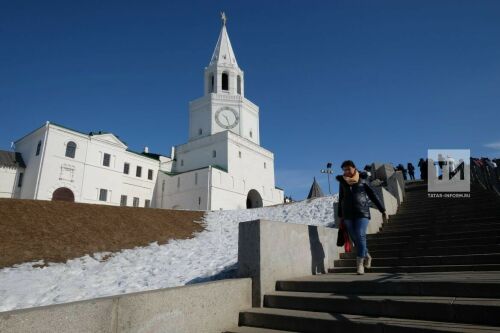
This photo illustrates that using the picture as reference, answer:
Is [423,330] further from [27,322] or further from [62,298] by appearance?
[62,298]

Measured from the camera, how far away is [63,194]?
36594 millimetres

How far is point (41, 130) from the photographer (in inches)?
1464

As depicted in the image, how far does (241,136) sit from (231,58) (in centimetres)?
1372

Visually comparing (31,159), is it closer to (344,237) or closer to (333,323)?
(344,237)

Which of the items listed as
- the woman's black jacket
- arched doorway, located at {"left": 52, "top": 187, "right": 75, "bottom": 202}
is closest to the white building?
arched doorway, located at {"left": 52, "top": 187, "right": 75, "bottom": 202}

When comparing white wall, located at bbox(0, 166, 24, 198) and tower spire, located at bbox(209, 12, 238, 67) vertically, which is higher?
tower spire, located at bbox(209, 12, 238, 67)

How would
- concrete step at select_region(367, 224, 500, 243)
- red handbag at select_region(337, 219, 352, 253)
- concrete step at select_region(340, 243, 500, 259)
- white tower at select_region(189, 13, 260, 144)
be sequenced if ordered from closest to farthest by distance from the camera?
concrete step at select_region(340, 243, 500, 259) < red handbag at select_region(337, 219, 352, 253) < concrete step at select_region(367, 224, 500, 243) < white tower at select_region(189, 13, 260, 144)

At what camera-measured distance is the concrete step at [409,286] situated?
3.97 meters

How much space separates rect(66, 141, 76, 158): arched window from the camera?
3776 centimetres

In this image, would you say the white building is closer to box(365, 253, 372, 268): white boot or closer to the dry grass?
the dry grass

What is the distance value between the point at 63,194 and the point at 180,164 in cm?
1728

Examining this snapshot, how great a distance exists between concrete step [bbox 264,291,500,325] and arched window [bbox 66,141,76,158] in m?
39.7

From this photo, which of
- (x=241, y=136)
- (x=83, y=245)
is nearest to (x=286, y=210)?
(x=83, y=245)

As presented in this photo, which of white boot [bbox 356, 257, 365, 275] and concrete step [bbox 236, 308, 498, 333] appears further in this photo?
white boot [bbox 356, 257, 365, 275]
